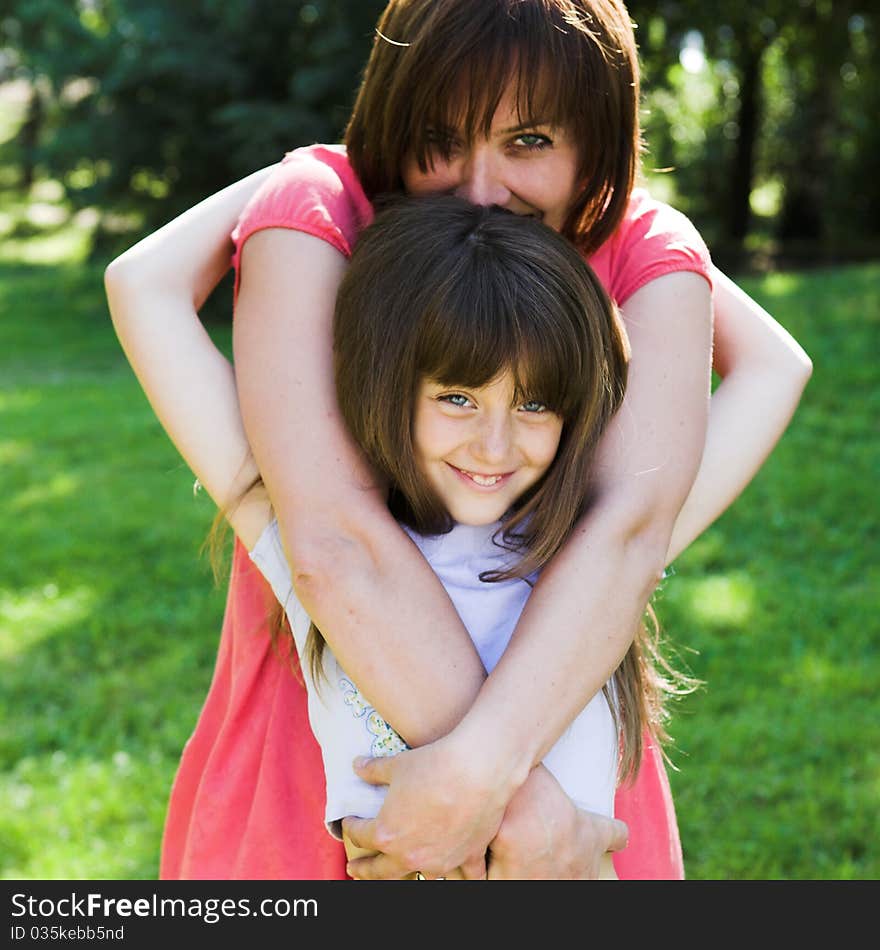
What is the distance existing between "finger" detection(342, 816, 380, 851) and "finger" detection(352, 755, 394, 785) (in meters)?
0.05

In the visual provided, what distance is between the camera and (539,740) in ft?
4.73

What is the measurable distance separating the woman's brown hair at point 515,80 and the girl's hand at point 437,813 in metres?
0.85

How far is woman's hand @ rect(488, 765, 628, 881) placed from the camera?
4.73 feet

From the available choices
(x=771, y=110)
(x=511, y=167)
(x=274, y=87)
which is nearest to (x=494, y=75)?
(x=511, y=167)

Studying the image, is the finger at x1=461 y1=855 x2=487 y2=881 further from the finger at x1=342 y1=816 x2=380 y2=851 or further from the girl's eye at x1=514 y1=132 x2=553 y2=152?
the girl's eye at x1=514 y1=132 x2=553 y2=152

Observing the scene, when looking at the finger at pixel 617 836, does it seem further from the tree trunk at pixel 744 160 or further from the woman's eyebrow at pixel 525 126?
the tree trunk at pixel 744 160

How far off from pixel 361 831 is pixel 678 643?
3.23 metres

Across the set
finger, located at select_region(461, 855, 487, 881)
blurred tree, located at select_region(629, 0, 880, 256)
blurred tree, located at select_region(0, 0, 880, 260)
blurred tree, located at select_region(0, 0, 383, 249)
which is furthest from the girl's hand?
blurred tree, located at select_region(0, 0, 383, 249)

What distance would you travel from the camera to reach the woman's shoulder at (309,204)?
5.50 feet

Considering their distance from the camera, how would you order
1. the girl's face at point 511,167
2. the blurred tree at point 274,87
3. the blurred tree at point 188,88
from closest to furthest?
the girl's face at point 511,167 < the blurred tree at point 188,88 < the blurred tree at point 274,87

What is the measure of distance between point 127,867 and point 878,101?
12.1 m

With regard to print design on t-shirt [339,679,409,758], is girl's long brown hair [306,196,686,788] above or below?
above

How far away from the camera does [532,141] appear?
68.7 inches

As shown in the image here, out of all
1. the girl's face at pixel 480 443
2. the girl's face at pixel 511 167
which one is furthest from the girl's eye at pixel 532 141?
the girl's face at pixel 480 443
